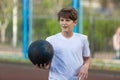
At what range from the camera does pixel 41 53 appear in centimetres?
505

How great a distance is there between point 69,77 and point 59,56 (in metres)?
0.27

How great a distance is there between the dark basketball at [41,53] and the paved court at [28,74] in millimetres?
7191

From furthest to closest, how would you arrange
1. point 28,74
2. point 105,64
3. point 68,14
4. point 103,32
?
point 103,32 < point 105,64 < point 28,74 < point 68,14

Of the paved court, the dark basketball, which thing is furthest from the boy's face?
the paved court

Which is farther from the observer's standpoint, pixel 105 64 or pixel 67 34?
pixel 105 64

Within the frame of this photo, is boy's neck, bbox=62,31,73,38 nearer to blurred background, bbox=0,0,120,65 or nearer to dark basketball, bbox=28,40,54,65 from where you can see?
dark basketball, bbox=28,40,54,65

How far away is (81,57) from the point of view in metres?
5.32

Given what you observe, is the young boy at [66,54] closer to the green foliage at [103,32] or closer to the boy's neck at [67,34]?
the boy's neck at [67,34]

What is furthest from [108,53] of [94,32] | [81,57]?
[81,57]

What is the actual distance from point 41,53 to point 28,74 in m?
8.04

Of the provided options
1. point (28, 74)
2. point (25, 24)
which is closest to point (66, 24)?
point (28, 74)

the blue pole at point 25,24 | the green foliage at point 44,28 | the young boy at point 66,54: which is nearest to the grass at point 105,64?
the green foliage at point 44,28

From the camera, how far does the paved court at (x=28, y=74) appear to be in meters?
12.3

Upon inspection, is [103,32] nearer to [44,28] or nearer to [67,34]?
[44,28]
